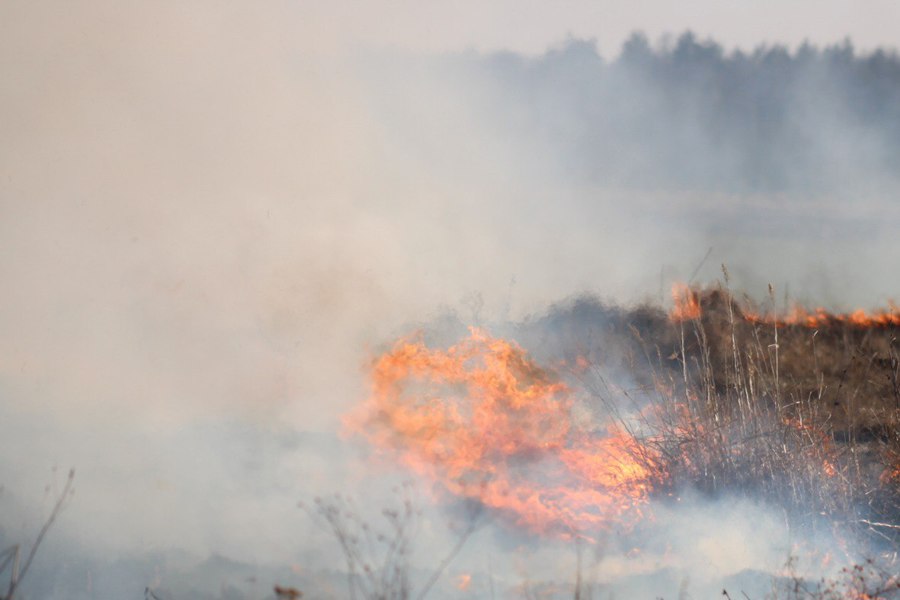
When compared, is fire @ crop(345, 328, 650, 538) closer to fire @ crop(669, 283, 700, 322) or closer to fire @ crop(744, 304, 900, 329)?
fire @ crop(669, 283, 700, 322)

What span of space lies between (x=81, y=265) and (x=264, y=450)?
2.87 meters

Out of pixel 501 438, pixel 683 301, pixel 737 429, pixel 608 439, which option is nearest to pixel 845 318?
pixel 683 301

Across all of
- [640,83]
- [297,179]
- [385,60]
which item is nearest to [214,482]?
[297,179]

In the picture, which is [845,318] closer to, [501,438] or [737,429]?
[737,429]

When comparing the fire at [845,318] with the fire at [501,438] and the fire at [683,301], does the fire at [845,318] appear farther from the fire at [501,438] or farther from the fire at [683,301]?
the fire at [501,438]

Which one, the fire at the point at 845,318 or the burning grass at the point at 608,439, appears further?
the fire at the point at 845,318

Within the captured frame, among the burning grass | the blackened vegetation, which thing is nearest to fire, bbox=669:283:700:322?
the burning grass

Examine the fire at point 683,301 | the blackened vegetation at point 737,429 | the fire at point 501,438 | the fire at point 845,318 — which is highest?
the fire at point 845,318

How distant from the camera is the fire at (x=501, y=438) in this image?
7.59m

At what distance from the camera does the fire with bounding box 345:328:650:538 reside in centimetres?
759

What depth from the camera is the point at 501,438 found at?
8.18 meters

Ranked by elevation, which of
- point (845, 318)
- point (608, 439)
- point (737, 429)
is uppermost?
point (845, 318)

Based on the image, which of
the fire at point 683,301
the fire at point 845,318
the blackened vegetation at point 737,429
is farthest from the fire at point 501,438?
the fire at point 845,318

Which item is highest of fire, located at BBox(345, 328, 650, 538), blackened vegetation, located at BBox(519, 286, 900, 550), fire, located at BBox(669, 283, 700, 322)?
fire, located at BBox(669, 283, 700, 322)
